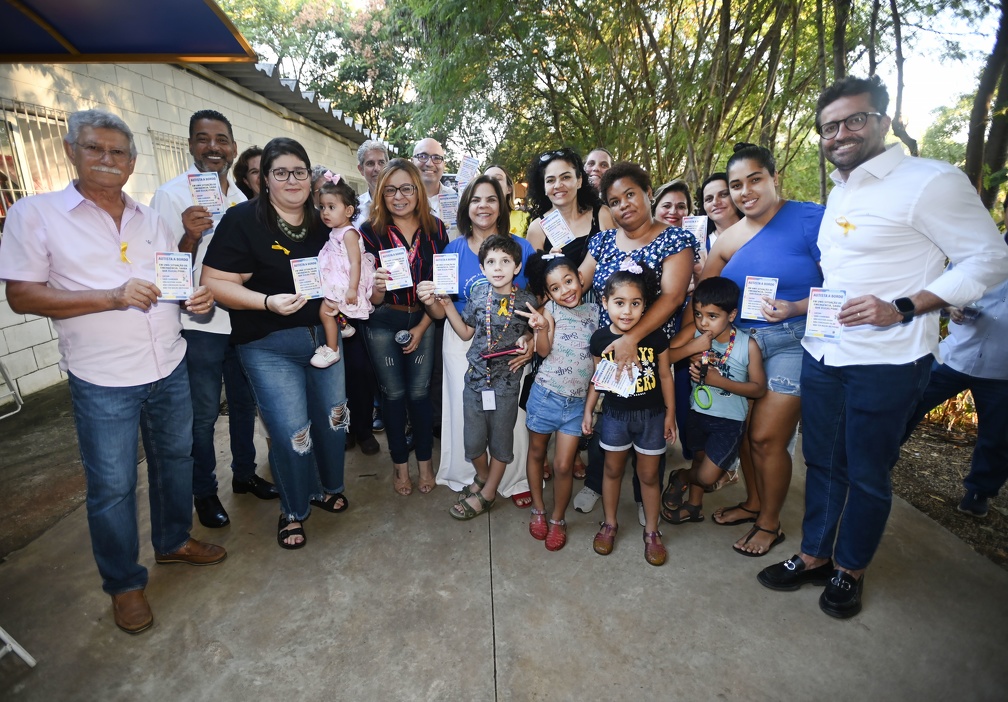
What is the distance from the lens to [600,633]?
7.07ft

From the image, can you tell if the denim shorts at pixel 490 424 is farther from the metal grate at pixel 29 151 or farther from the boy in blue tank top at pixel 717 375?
the metal grate at pixel 29 151

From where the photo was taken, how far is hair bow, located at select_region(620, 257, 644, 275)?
237cm

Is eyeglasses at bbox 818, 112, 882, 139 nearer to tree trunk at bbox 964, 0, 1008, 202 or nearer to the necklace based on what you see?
the necklace

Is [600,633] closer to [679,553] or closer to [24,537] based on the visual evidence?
[679,553]

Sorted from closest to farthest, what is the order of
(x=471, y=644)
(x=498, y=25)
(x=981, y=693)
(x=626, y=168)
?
(x=981, y=693)
(x=471, y=644)
(x=626, y=168)
(x=498, y=25)

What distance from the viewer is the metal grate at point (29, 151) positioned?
173 inches

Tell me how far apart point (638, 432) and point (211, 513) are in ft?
7.99

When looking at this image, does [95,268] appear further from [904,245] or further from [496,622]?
[904,245]

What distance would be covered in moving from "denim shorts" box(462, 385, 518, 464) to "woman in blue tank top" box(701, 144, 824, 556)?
1225 millimetres

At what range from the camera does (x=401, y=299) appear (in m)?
2.93

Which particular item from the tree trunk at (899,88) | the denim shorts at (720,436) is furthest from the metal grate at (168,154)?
the tree trunk at (899,88)

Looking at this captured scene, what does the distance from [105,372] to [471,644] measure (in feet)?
6.03

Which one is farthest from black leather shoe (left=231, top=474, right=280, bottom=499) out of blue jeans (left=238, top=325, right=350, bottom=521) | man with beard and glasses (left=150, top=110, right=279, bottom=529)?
Result: blue jeans (left=238, top=325, right=350, bottom=521)

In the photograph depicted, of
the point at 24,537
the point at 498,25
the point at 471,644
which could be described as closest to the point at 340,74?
the point at 498,25
